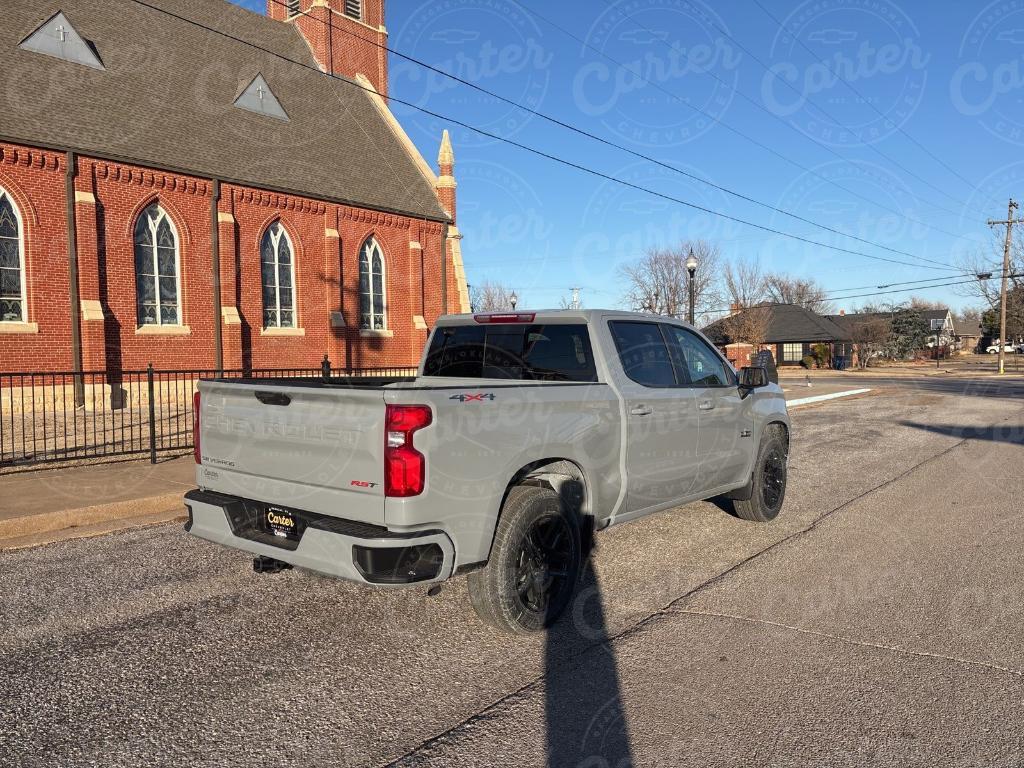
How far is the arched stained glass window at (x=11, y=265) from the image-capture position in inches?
669

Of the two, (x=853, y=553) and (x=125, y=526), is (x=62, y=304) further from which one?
(x=853, y=553)

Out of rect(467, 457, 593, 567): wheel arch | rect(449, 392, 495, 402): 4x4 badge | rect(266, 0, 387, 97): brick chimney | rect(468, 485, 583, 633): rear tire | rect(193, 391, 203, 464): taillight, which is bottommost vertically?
rect(468, 485, 583, 633): rear tire

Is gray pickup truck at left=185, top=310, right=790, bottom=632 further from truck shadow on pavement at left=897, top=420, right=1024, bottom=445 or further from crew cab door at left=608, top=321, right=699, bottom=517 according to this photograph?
truck shadow on pavement at left=897, top=420, right=1024, bottom=445

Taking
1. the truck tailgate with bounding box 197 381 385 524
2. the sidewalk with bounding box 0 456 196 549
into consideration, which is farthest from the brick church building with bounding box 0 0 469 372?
the truck tailgate with bounding box 197 381 385 524

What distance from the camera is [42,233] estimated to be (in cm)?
1736

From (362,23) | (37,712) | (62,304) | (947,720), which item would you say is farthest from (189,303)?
(947,720)

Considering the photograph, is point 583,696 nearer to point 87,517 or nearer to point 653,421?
point 653,421

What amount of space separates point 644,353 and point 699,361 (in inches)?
34.2

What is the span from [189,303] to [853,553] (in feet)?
63.1

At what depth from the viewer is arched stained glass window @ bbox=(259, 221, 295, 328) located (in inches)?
890

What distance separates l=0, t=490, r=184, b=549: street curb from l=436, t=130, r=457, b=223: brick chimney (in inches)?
870

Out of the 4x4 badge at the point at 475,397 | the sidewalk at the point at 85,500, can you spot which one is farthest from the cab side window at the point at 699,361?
the sidewalk at the point at 85,500

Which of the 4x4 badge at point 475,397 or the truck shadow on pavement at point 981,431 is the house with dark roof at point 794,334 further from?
the 4x4 badge at point 475,397

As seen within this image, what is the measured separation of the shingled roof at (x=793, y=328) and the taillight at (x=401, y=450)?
58.6m
